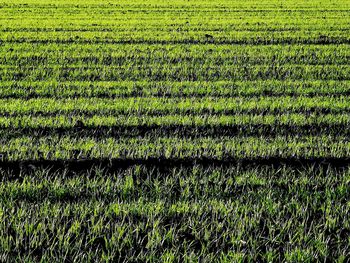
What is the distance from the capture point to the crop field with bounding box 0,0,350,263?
4469mm

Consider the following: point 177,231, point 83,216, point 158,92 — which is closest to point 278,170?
point 177,231

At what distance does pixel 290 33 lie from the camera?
18.3 m

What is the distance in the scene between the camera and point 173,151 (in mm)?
6852

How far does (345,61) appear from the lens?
13828 millimetres

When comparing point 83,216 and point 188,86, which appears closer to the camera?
point 83,216

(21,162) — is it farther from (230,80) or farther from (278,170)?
(230,80)

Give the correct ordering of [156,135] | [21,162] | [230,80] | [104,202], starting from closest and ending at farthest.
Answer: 1. [104,202]
2. [21,162]
3. [156,135]
4. [230,80]

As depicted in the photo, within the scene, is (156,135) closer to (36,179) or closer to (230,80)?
(36,179)

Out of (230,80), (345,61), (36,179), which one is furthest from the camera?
(345,61)

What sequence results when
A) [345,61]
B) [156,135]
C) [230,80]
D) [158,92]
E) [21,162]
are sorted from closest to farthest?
[21,162] → [156,135] → [158,92] → [230,80] → [345,61]

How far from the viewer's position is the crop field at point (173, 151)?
447 cm

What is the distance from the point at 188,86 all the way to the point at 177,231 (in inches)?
248

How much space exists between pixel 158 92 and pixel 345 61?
5604 mm

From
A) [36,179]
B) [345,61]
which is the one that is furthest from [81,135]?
[345,61]
